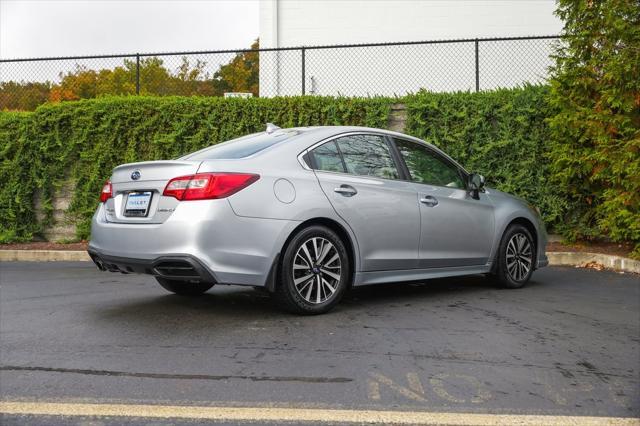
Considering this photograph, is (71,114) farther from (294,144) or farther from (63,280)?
(294,144)

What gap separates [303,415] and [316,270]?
2.52m

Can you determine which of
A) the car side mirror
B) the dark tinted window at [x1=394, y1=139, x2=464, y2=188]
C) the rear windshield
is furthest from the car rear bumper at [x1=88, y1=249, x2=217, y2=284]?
the car side mirror

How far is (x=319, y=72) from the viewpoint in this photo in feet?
57.6

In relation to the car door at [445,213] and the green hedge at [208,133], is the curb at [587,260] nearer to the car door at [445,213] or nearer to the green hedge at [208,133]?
the green hedge at [208,133]

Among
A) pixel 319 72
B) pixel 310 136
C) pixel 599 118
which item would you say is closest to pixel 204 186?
pixel 310 136

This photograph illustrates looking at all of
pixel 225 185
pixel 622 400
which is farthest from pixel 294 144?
pixel 622 400

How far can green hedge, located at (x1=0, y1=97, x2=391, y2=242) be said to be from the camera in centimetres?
1245

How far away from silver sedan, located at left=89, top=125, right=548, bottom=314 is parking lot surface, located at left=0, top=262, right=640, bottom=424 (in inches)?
15.0

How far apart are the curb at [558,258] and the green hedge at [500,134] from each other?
→ 0.98 metres

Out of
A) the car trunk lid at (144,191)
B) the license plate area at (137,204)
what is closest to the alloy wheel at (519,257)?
the car trunk lid at (144,191)

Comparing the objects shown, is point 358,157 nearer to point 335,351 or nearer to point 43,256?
point 335,351

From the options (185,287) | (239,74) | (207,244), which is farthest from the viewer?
(239,74)

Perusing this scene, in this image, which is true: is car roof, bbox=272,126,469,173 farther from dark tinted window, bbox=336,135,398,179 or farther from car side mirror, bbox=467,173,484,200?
car side mirror, bbox=467,173,484,200

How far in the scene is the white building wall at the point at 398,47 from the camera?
17.2 m
